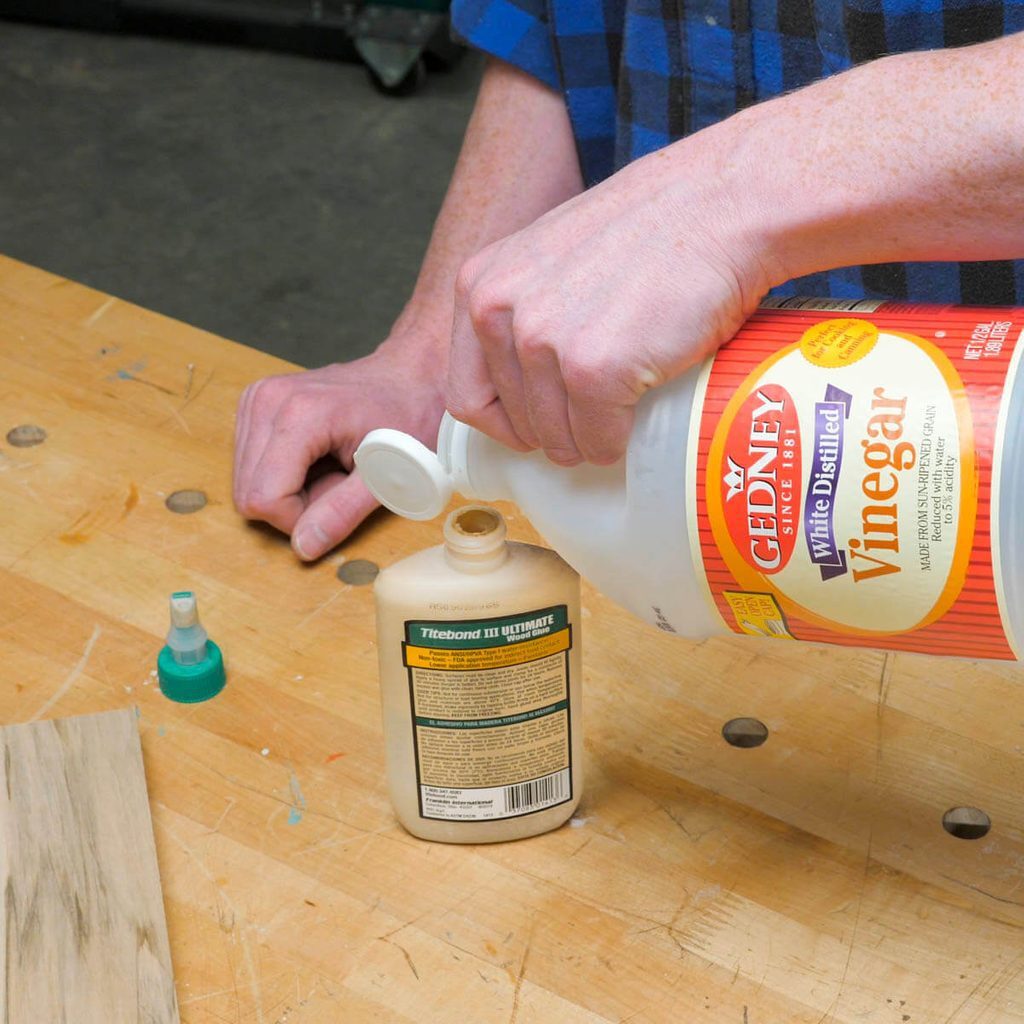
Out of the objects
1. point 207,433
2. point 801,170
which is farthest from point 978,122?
point 207,433

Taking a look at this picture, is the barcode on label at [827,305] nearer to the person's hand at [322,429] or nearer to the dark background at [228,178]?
the person's hand at [322,429]

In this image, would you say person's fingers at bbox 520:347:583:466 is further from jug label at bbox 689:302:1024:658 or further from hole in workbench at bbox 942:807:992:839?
hole in workbench at bbox 942:807:992:839

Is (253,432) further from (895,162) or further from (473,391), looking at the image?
(895,162)

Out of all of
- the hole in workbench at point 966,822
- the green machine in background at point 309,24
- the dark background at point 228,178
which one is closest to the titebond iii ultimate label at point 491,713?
the hole in workbench at point 966,822

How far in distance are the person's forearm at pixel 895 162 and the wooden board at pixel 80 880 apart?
0.44 meters

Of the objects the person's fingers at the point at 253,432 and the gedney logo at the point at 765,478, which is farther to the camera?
the person's fingers at the point at 253,432

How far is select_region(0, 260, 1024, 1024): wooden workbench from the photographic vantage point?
2.35 feet

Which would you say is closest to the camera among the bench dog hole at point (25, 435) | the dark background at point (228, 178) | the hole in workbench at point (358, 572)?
the hole in workbench at point (358, 572)

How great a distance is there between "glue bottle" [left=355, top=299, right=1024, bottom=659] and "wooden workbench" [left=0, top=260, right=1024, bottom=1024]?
167mm

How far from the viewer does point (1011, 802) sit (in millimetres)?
815

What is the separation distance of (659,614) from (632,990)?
0.61 feet

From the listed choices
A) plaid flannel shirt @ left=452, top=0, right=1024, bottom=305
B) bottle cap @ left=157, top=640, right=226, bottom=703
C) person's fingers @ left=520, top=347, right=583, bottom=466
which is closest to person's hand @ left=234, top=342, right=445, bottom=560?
bottle cap @ left=157, top=640, right=226, bottom=703

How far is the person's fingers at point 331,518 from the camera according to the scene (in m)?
1.00

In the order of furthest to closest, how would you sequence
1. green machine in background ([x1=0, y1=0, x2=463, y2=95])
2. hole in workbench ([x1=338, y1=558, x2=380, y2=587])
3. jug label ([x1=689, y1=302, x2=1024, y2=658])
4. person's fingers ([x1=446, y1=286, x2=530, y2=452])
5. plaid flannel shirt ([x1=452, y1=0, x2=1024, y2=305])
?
green machine in background ([x1=0, y1=0, x2=463, y2=95]), hole in workbench ([x1=338, y1=558, x2=380, y2=587]), plaid flannel shirt ([x1=452, y1=0, x2=1024, y2=305]), person's fingers ([x1=446, y1=286, x2=530, y2=452]), jug label ([x1=689, y1=302, x2=1024, y2=658])
